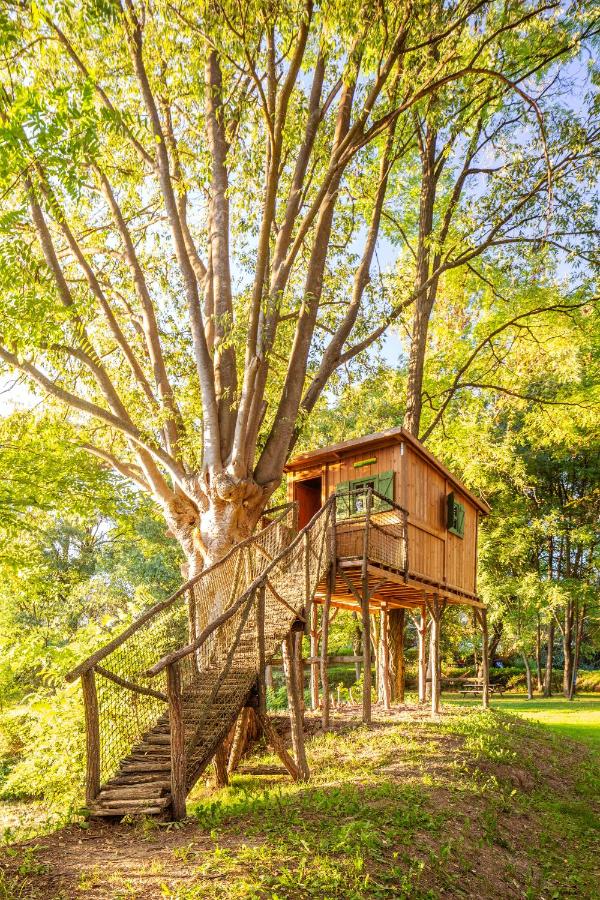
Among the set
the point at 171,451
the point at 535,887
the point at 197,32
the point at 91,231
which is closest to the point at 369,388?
the point at 171,451

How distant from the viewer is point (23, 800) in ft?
40.3

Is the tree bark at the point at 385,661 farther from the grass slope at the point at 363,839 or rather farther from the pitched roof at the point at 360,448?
the grass slope at the point at 363,839

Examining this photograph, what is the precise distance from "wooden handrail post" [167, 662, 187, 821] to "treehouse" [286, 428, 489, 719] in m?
4.93

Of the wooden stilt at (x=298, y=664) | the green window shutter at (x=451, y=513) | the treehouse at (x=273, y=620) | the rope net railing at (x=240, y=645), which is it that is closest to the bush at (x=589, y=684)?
the treehouse at (x=273, y=620)

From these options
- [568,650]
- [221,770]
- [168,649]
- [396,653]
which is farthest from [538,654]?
[221,770]

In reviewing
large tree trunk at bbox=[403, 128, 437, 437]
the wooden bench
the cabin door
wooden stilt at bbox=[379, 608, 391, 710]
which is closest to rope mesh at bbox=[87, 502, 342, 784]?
the cabin door

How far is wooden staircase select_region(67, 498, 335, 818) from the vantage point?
21.7 ft

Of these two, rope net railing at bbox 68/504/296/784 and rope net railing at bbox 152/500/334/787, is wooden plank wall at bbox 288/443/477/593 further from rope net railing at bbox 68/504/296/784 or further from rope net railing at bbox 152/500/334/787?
rope net railing at bbox 68/504/296/784

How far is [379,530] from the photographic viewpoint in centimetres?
1252

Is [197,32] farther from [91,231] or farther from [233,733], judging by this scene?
[233,733]

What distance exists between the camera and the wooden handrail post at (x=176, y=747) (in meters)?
6.53

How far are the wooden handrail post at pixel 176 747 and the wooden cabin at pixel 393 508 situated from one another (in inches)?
221

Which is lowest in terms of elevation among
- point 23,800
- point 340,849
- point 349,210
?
point 23,800

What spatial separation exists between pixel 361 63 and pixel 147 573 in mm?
23819
